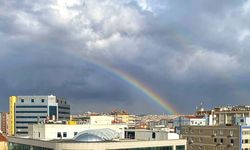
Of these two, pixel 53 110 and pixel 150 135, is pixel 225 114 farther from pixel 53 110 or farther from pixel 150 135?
pixel 150 135

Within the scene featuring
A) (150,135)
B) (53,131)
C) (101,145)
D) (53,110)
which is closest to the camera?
(101,145)

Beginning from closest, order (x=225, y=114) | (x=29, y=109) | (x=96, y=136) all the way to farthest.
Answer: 1. (x=96, y=136)
2. (x=225, y=114)
3. (x=29, y=109)

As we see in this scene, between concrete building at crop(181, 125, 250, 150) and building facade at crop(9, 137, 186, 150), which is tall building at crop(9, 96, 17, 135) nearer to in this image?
concrete building at crop(181, 125, 250, 150)

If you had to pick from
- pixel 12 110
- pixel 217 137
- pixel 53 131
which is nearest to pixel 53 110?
pixel 12 110

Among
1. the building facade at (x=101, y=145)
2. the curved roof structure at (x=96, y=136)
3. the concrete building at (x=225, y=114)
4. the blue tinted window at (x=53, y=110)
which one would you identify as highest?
the blue tinted window at (x=53, y=110)

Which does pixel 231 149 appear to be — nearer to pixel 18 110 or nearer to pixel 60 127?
pixel 60 127

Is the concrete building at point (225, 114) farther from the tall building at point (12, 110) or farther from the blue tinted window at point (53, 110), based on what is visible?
the tall building at point (12, 110)

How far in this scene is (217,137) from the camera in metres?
101

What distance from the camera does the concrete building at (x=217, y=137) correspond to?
3750 inches

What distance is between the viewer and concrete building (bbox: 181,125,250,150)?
9525 cm

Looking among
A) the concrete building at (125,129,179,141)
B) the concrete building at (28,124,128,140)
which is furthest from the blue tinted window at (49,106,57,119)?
the concrete building at (125,129,179,141)

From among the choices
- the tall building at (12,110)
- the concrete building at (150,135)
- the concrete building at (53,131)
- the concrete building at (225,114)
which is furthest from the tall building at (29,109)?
the concrete building at (150,135)

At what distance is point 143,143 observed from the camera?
62.1 meters

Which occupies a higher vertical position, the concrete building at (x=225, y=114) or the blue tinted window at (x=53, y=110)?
the blue tinted window at (x=53, y=110)
